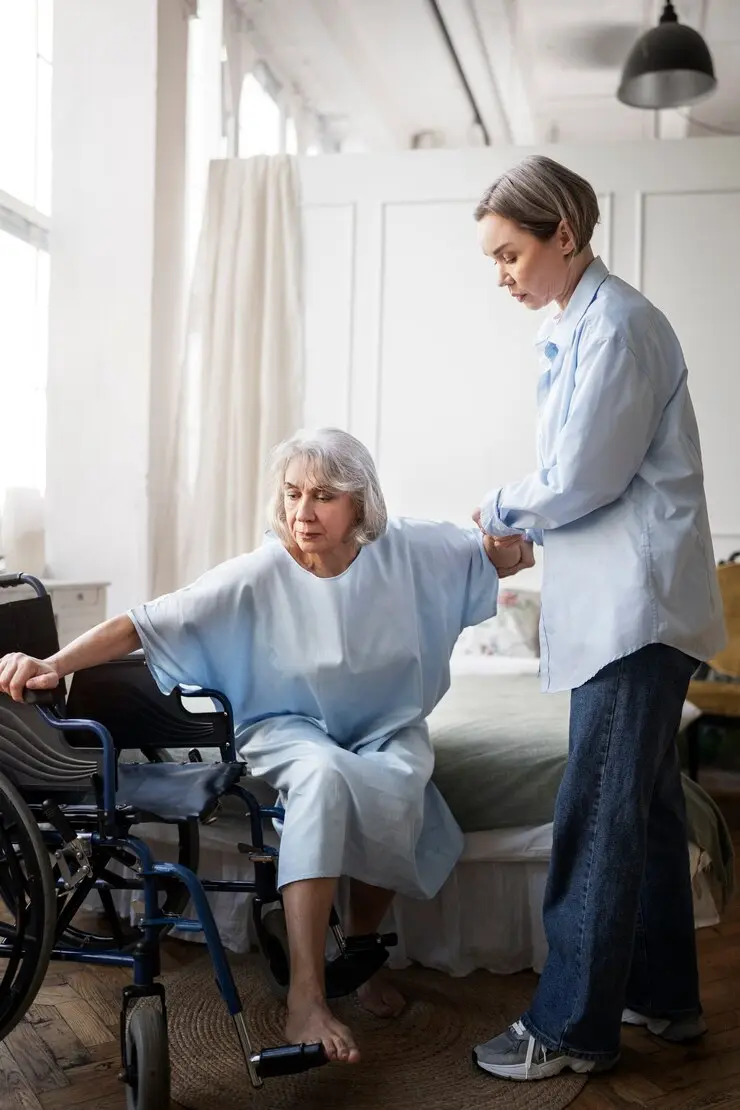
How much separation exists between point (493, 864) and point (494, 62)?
13.1ft

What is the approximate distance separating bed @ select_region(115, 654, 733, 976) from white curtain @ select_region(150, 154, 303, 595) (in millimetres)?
1993

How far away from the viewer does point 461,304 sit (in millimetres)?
4188

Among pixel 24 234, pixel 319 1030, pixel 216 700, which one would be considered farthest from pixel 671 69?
pixel 319 1030

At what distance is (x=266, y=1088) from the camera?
5.54 feet

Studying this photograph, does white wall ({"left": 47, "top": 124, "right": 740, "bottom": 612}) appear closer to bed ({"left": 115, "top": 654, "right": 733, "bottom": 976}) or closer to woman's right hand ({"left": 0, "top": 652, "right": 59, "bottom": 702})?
bed ({"left": 115, "top": 654, "right": 733, "bottom": 976})

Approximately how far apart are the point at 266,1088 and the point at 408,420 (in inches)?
114

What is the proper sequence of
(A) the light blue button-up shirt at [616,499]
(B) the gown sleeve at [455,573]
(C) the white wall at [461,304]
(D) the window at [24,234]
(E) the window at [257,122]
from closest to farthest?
(A) the light blue button-up shirt at [616,499]
(B) the gown sleeve at [455,573]
(D) the window at [24,234]
(C) the white wall at [461,304]
(E) the window at [257,122]

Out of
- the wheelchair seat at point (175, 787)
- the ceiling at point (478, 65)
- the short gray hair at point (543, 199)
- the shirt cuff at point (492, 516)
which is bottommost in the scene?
the wheelchair seat at point (175, 787)

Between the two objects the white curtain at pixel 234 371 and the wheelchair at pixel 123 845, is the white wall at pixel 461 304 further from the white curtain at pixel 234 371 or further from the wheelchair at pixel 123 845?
the wheelchair at pixel 123 845

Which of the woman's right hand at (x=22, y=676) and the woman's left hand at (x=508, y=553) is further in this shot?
the woman's left hand at (x=508, y=553)

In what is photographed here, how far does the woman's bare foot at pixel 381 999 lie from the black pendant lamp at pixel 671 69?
3236 millimetres

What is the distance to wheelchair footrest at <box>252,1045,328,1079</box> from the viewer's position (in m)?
1.50

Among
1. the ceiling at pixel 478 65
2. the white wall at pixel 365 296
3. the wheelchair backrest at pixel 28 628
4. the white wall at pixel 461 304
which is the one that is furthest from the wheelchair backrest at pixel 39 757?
the ceiling at pixel 478 65

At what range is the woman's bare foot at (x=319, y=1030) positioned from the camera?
5.15 ft
